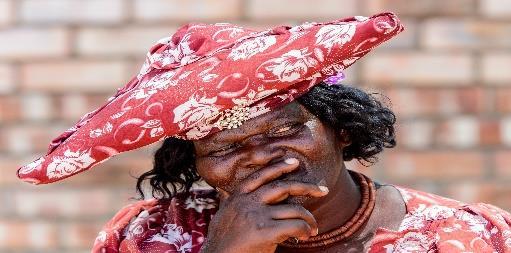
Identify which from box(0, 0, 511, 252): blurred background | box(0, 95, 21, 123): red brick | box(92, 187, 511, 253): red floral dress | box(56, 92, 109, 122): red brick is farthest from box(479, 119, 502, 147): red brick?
box(0, 95, 21, 123): red brick

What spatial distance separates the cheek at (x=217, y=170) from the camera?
9.96 feet

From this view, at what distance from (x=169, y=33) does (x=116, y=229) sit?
1477mm

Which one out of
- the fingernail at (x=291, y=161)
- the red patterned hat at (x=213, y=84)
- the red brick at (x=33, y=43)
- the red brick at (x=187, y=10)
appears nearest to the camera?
the red patterned hat at (x=213, y=84)

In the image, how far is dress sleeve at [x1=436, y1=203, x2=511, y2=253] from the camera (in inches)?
119

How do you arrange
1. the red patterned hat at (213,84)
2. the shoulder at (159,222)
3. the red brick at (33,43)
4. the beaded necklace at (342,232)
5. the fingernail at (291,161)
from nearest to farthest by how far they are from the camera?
1. the red patterned hat at (213,84)
2. the fingernail at (291,161)
3. the beaded necklace at (342,232)
4. the shoulder at (159,222)
5. the red brick at (33,43)

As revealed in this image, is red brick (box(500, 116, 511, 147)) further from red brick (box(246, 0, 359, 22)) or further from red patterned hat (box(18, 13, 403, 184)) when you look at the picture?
red patterned hat (box(18, 13, 403, 184))

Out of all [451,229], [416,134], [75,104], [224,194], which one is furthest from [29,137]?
[451,229]

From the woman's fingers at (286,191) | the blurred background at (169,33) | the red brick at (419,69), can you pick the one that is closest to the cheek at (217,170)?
the woman's fingers at (286,191)

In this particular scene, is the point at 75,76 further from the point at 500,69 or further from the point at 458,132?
the point at 500,69

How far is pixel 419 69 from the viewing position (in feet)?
15.1

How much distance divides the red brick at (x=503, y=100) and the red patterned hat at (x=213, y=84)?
1.75 m

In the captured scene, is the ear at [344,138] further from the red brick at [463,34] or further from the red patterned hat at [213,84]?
the red brick at [463,34]

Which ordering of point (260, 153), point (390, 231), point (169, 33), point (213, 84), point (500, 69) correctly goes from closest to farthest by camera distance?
point (213, 84), point (260, 153), point (390, 231), point (500, 69), point (169, 33)

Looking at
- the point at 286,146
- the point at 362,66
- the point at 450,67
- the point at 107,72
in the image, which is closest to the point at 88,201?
the point at 107,72
